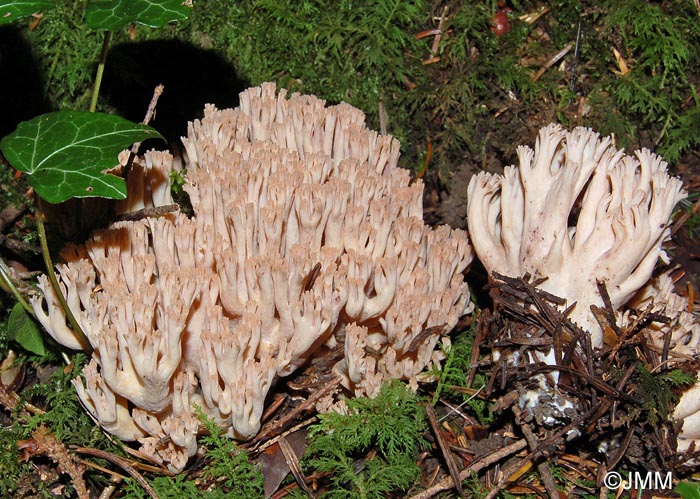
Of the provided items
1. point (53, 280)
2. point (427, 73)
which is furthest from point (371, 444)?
point (427, 73)

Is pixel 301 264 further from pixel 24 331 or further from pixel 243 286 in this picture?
pixel 24 331

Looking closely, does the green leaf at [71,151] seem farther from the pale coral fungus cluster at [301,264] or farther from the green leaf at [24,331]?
the green leaf at [24,331]

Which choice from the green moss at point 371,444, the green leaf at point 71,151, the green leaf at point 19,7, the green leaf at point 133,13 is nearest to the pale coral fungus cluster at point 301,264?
the green moss at point 371,444

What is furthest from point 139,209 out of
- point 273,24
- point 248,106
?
point 273,24

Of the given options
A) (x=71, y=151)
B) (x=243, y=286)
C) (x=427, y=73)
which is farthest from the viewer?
(x=427, y=73)

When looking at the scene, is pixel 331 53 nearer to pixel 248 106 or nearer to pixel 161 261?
pixel 248 106

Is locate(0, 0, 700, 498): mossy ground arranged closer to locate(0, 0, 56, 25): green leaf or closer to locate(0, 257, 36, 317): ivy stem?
locate(0, 257, 36, 317): ivy stem
